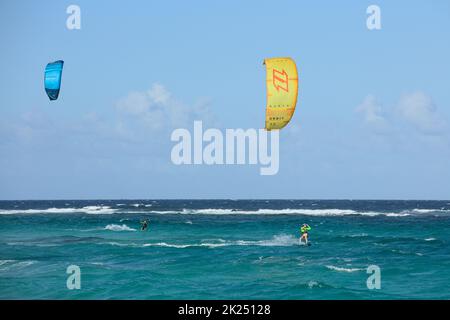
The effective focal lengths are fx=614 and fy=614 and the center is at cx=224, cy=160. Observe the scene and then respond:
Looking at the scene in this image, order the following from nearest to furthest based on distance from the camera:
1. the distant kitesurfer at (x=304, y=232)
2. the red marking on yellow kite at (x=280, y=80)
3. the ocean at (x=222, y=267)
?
1. the ocean at (x=222, y=267)
2. the red marking on yellow kite at (x=280, y=80)
3. the distant kitesurfer at (x=304, y=232)

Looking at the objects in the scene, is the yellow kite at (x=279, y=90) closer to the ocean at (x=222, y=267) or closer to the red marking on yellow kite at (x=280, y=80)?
the red marking on yellow kite at (x=280, y=80)

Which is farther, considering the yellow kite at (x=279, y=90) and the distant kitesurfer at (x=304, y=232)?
the distant kitesurfer at (x=304, y=232)

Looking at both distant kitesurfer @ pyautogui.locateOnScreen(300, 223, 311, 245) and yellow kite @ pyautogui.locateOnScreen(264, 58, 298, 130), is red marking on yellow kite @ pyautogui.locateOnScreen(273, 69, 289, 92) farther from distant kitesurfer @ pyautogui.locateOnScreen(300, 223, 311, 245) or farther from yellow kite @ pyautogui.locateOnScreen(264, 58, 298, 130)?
distant kitesurfer @ pyautogui.locateOnScreen(300, 223, 311, 245)

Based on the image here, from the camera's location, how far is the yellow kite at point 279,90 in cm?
2130

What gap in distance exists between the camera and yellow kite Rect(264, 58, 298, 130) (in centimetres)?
2130

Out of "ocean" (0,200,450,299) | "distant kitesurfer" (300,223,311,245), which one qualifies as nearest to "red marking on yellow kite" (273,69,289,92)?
"ocean" (0,200,450,299)

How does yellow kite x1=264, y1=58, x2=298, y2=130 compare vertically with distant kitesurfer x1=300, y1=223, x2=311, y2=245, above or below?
above

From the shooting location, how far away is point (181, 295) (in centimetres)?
1964

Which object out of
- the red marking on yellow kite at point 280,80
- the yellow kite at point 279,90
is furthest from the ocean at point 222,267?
the red marking on yellow kite at point 280,80

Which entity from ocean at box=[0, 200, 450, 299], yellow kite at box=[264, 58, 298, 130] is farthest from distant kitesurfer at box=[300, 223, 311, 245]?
yellow kite at box=[264, 58, 298, 130]

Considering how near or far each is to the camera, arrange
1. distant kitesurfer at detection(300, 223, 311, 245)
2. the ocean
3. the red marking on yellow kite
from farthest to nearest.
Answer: distant kitesurfer at detection(300, 223, 311, 245)
the red marking on yellow kite
the ocean

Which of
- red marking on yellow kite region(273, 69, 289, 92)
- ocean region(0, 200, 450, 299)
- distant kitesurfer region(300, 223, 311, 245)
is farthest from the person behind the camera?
distant kitesurfer region(300, 223, 311, 245)

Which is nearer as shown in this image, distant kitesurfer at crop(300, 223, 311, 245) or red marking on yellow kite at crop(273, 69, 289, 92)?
red marking on yellow kite at crop(273, 69, 289, 92)
